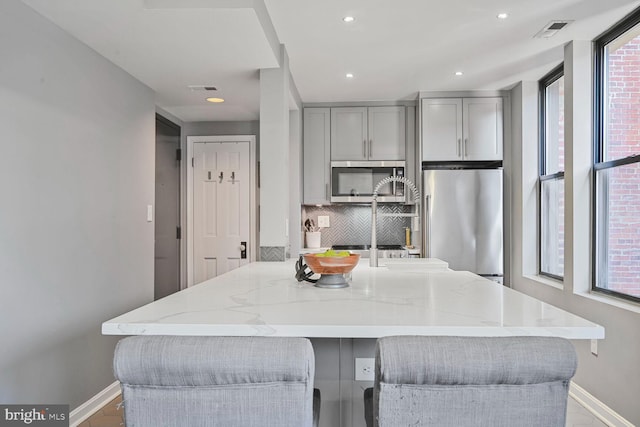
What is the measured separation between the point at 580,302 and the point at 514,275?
45.1 inches

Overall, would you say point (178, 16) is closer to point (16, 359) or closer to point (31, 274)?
point (31, 274)

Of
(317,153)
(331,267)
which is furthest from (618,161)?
(317,153)

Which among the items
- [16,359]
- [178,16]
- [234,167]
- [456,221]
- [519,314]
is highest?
[178,16]

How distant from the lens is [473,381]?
2.88 feet

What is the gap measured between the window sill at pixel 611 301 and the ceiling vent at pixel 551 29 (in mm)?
1751

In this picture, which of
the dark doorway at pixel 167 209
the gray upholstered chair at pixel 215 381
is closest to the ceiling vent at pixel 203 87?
the dark doorway at pixel 167 209

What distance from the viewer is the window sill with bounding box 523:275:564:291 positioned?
3.43 meters

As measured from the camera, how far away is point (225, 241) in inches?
195

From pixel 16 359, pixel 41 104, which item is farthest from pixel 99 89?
pixel 16 359

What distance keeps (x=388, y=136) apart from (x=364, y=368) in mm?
3368

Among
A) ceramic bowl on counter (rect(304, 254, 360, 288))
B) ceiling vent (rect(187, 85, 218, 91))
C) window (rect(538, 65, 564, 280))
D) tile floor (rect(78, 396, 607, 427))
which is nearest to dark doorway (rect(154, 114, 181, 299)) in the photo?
ceiling vent (rect(187, 85, 218, 91))

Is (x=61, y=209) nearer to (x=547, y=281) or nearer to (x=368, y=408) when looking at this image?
(x=368, y=408)

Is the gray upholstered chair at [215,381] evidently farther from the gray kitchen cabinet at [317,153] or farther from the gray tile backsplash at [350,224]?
the gray tile backsplash at [350,224]

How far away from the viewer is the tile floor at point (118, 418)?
8.60ft
